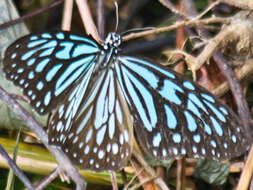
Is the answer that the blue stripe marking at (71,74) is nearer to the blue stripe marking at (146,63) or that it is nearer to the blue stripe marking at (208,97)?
the blue stripe marking at (146,63)

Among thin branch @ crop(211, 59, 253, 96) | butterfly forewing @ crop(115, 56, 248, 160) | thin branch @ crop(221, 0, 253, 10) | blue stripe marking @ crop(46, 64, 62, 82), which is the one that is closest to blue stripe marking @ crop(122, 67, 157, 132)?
butterfly forewing @ crop(115, 56, 248, 160)

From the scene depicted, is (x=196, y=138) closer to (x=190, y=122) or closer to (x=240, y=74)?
(x=190, y=122)

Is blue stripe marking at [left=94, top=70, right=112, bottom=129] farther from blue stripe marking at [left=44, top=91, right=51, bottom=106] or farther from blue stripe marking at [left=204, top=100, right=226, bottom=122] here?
blue stripe marking at [left=204, top=100, right=226, bottom=122]

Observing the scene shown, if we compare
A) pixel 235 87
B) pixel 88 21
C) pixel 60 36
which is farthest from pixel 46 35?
pixel 235 87

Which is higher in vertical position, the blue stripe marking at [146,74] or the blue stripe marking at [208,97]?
the blue stripe marking at [146,74]

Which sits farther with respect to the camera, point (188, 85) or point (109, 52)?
point (109, 52)

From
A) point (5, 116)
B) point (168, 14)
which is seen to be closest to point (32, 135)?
point (5, 116)

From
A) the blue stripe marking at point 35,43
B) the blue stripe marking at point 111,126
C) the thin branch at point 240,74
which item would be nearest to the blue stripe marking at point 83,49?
the blue stripe marking at point 35,43
